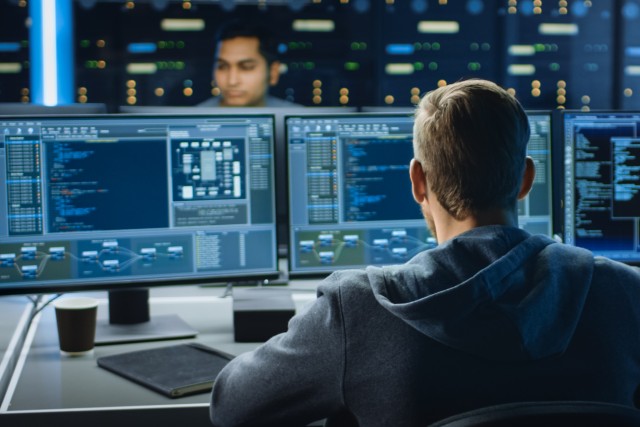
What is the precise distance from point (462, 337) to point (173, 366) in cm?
72

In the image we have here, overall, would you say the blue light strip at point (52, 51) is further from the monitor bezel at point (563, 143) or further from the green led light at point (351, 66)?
the green led light at point (351, 66)

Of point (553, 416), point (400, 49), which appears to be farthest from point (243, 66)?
point (400, 49)

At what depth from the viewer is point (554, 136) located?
2.06 m

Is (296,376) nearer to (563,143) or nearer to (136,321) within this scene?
(136,321)

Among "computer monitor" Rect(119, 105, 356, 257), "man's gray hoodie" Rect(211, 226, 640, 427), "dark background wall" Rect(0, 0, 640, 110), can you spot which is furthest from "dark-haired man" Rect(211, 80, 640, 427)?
"dark background wall" Rect(0, 0, 640, 110)

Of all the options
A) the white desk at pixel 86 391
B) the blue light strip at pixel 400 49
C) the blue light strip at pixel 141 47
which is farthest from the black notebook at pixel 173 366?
the blue light strip at pixel 400 49

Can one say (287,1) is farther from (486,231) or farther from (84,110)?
(486,231)

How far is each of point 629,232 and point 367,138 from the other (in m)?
0.68

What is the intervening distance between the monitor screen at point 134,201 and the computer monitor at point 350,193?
69mm

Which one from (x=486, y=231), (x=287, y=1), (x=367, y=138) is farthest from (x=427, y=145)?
(x=287, y=1)

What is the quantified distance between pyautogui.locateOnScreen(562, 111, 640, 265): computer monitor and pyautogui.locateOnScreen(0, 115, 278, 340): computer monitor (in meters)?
0.72

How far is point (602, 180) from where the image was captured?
6.73ft

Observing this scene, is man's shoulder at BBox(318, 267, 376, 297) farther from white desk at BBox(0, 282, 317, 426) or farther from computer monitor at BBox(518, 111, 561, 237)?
computer monitor at BBox(518, 111, 561, 237)

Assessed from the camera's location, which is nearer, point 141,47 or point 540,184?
point 540,184
